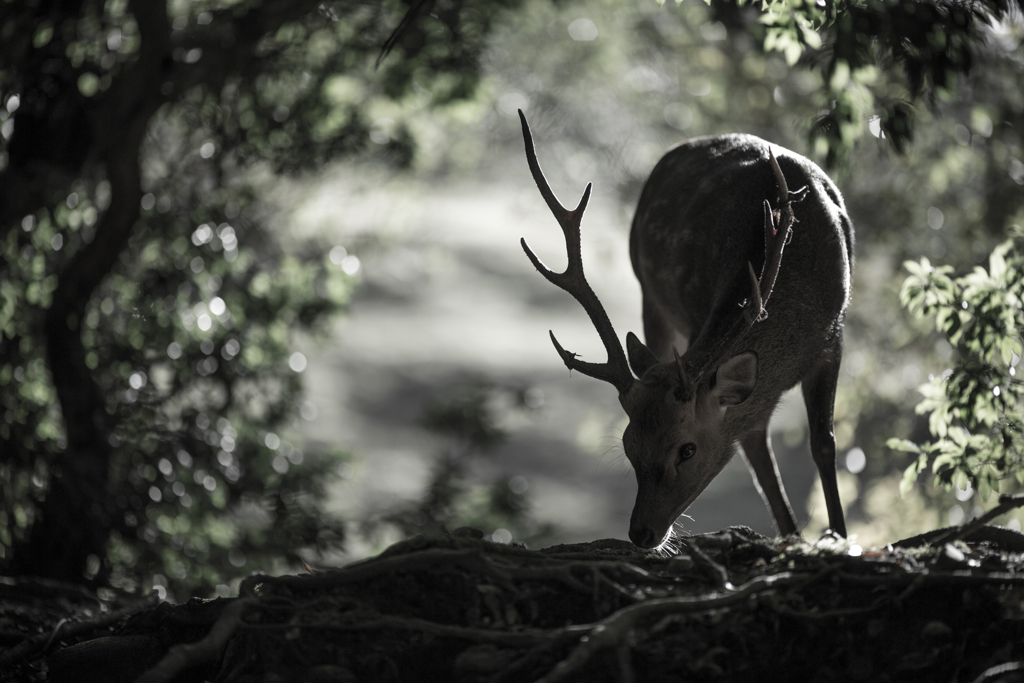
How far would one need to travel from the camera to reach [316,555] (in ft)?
20.2

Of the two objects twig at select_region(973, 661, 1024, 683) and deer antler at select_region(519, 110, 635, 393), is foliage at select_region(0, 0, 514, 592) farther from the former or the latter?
twig at select_region(973, 661, 1024, 683)

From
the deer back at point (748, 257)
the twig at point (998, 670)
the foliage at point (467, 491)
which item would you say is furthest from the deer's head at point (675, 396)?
the foliage at point (467, 491)

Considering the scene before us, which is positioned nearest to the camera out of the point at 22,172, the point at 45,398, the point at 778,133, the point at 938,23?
the point at 938,23

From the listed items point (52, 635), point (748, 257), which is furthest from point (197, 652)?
point (748, 257)

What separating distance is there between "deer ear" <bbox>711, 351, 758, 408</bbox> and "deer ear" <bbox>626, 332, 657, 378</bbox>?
0.86 ft

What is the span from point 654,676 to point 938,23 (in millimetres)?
2702

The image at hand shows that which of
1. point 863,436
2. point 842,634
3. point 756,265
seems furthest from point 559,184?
point 842,634

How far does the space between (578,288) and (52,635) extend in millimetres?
2395

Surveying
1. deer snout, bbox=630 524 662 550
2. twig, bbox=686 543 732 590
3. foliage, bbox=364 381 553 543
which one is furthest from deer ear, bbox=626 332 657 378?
foliage, bbox=364 381 553 543

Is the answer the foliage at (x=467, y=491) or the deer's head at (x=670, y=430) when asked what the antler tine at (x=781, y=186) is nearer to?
the deer's head at (x=670, y=430)

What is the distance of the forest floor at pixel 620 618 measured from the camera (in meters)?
2.46

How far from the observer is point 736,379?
11.4 ft

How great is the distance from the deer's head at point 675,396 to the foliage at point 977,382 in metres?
0.62

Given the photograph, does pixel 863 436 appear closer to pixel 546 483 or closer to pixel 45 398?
pixel 45 398
